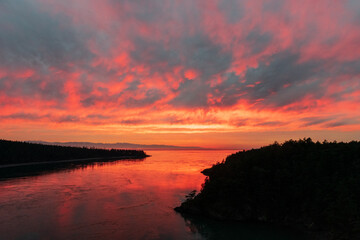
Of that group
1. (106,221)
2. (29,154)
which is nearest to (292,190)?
(106,221)

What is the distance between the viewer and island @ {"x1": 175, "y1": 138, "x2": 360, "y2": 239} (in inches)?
955

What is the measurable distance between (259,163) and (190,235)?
14.9 meters

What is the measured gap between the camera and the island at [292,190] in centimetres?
2427

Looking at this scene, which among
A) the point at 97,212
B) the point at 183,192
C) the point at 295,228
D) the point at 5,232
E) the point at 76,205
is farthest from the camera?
the point at 183,192

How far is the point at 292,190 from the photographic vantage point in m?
28.0

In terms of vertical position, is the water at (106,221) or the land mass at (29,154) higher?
the land mass at (29,154)

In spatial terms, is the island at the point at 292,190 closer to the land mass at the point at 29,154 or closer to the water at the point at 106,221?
the water at the point at 106,221

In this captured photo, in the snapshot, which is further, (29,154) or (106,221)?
(29,154)

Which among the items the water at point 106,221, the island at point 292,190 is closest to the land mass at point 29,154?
the water at point 106,221

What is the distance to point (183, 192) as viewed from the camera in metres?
48.0

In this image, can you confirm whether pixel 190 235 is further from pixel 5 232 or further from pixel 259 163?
pixel 5 232

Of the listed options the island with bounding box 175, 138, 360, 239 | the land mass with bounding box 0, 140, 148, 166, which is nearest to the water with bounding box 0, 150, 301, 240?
the island with bounding box 175, 138, 360, 239

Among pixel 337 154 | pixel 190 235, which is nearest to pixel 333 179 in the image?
pixel 337 154

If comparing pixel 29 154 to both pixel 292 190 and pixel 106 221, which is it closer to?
pixel 106 221
